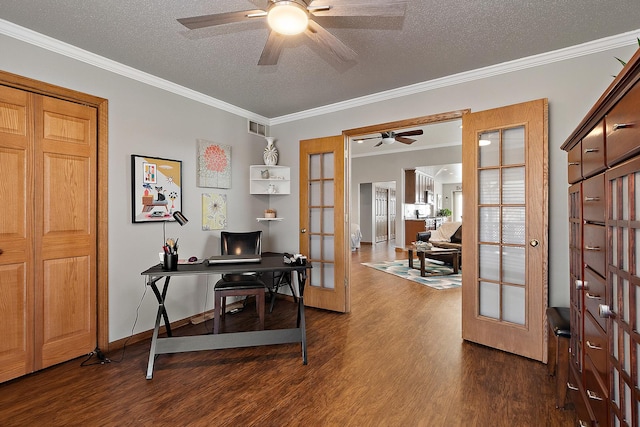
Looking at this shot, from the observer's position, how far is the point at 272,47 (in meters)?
2.02

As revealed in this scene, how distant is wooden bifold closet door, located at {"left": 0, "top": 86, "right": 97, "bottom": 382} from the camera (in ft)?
7.44

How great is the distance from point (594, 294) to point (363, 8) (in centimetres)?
179

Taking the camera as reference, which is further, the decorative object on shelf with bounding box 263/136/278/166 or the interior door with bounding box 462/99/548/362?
the decorative object on shelf with bounding box 263/136/278/166

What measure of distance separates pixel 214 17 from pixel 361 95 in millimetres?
2205

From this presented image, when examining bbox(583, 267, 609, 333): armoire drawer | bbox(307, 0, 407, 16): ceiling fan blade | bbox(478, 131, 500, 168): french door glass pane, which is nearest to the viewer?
bbox(583, 267, 609, 333): armoire drawer

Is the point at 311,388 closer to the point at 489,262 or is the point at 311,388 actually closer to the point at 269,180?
the point at 489,262

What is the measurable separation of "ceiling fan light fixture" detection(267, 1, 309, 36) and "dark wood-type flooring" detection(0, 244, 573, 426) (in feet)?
7.54

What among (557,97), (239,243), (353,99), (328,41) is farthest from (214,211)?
(557,97)

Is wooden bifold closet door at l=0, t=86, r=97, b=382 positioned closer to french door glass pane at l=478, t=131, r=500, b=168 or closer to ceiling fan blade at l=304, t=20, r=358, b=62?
ceiling fan blade at l=304, t=20, r=358, b=62

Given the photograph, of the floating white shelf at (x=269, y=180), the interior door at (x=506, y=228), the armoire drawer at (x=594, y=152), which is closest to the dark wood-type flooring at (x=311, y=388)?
the interior door at (x=506, y=228)

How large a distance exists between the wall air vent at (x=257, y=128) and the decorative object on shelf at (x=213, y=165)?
0.51 m

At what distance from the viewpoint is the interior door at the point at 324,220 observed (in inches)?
149

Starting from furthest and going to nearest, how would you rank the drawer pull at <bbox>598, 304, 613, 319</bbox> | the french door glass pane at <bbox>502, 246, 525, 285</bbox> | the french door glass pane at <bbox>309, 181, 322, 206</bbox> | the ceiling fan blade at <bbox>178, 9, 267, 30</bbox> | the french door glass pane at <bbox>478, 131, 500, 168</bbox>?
the french door glass pane at <bbox>309, 181, 322, 206</bbox>, the french door glass pane at <bbox>478, 131, 500, 168</bbox>, the french door glass pane at <bbox>502, 246, 525, 285</bbox>, the ceiling fan blade at <bbox>178, 9, 267, 30</bbox>, the drawer pull at <bbox>598, 304, 613, 319</bbox>

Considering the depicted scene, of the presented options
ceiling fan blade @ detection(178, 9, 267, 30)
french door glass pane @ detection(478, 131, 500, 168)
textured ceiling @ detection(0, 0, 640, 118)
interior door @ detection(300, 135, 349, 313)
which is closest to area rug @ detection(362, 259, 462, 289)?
interior door @ detection(300, 135, 349, 313)
